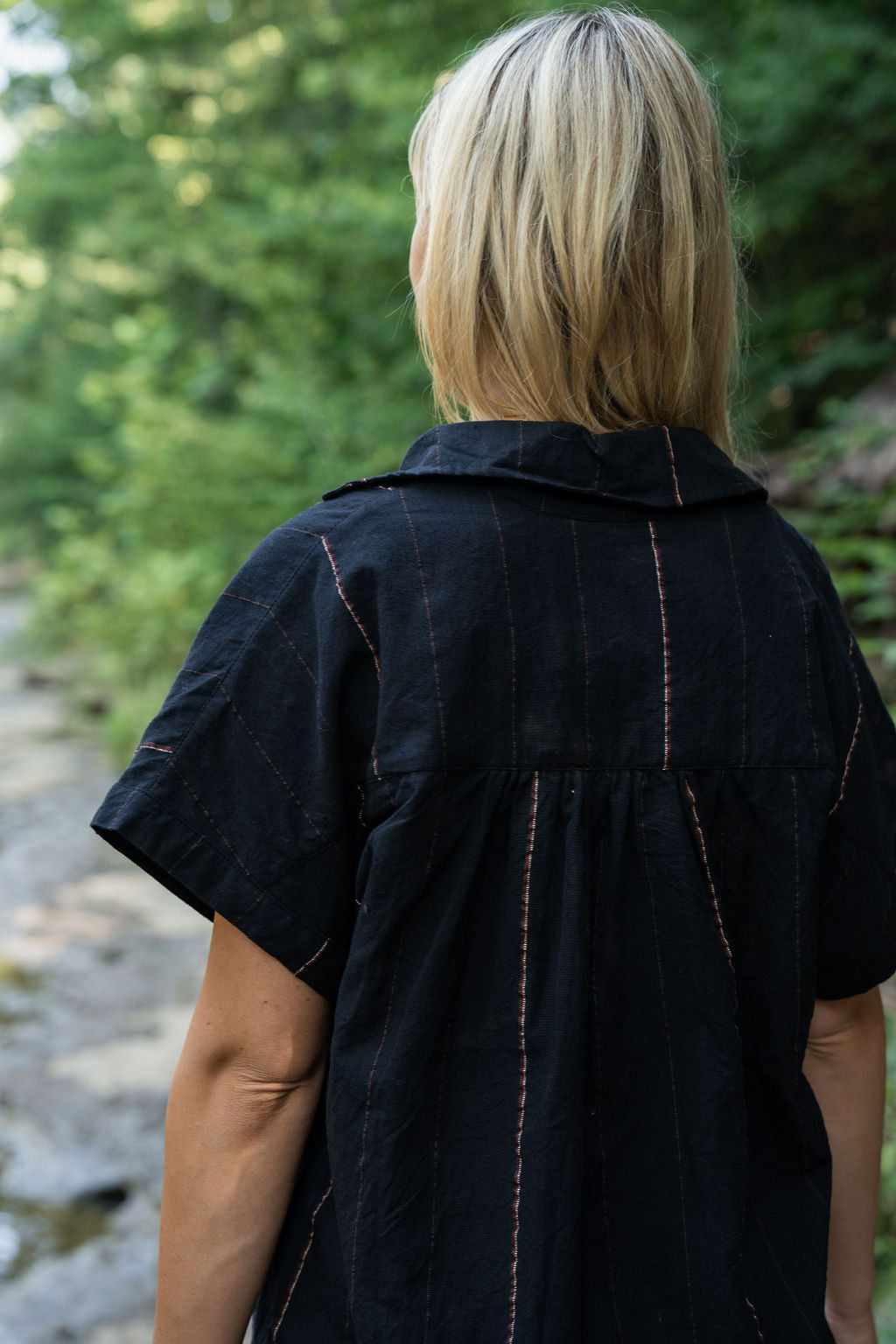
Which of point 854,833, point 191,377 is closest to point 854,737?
point 854,833

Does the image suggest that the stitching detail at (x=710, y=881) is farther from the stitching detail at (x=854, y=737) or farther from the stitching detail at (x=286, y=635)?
the stitching detail at (x=286, y=635)

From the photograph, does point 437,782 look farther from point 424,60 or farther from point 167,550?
point 167,550

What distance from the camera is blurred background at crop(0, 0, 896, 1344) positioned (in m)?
3.50

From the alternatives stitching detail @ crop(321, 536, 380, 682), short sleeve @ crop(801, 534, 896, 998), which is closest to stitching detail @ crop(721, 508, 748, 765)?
short sleeve @ crop(801, 534, 896, 998)

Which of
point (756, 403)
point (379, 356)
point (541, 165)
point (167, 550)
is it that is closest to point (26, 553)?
point (167, 550)

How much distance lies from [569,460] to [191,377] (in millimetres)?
9334

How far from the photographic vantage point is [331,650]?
3.01 feet

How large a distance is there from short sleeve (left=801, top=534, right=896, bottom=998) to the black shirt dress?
0.25 feet

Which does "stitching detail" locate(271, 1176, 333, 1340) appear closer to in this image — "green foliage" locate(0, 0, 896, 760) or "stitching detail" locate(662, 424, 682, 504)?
"stitching detail" locate(662, 424, 682, 504)

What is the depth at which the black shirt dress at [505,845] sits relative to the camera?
926 mm

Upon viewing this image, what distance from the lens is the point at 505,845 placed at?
0.95m

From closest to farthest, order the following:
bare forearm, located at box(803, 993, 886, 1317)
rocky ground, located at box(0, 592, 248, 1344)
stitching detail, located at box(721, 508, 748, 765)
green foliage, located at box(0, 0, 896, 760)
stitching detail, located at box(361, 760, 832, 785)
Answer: stitching detail, located at box(361, 760, 832, 785) → stitching detail, located at box(721, 508, 748, 765) → bare forearm, located at box(803, 993, 886, 1317) → rocky ground, located at box(0, 592, 248, 1344) → green foliage, located at box(0, 0, 896, 760)

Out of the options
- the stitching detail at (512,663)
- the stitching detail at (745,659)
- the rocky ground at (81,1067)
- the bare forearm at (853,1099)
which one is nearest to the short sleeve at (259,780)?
the stitching detail at (512,663)

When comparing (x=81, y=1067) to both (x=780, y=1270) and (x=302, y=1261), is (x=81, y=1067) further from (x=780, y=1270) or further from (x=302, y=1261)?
(x=780, y=1270)
